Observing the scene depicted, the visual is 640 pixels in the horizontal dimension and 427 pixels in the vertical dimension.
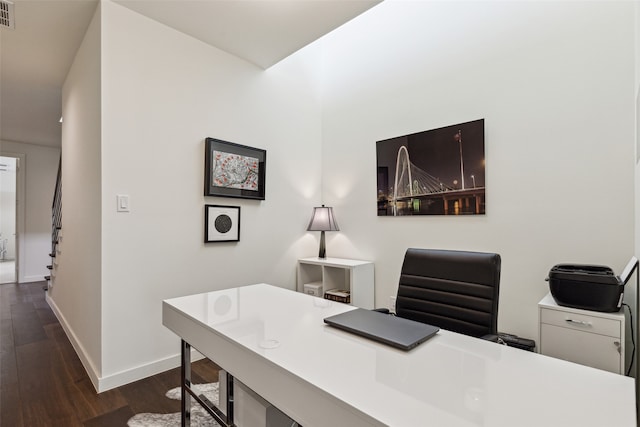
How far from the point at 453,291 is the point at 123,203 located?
7.12 feet

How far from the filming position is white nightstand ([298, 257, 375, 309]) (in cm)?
299

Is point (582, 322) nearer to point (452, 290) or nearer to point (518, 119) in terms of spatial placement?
point (452, 290)

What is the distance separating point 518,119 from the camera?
2.33m

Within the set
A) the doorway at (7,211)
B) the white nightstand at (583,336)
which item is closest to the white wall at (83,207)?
the white nightstand at (583,336)

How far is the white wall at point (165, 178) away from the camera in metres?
2.18

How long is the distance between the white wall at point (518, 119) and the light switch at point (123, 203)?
82.8 inches

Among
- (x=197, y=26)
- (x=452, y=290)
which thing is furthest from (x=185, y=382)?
(x=197, y=26)

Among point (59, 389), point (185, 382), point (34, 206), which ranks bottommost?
point (59, 389)

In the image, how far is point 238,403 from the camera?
1.28m

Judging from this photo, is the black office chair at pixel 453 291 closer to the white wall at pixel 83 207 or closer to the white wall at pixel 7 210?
the white wall at pixel 83 207

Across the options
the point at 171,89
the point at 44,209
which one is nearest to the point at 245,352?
the point at 171,89

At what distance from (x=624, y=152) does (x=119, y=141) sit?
3.24 m

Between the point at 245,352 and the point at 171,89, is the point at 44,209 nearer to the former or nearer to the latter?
the point at 171,89

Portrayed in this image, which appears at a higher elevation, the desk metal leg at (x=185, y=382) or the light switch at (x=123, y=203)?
the light switch at (x=123, y=203)
